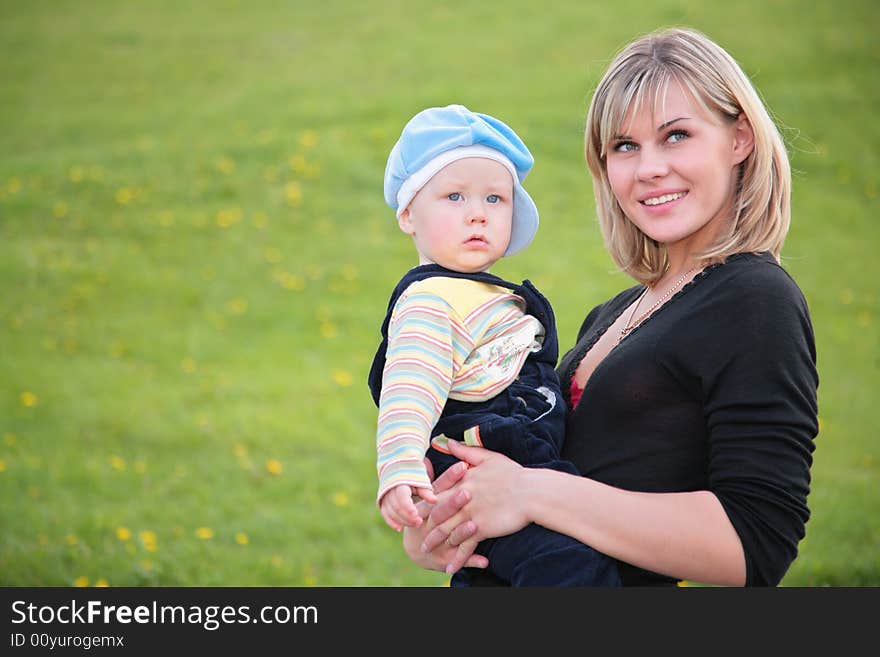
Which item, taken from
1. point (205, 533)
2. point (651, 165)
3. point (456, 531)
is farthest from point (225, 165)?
point (456, 531)

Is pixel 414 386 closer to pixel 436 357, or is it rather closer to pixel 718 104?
pixel 436 357

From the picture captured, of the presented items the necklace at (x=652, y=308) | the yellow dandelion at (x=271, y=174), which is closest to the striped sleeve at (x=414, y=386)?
the necklace at (x=652, y=308)

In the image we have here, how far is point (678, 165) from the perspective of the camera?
228cm

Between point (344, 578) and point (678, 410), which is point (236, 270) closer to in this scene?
point (344, 578)

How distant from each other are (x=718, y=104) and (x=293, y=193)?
992 cm

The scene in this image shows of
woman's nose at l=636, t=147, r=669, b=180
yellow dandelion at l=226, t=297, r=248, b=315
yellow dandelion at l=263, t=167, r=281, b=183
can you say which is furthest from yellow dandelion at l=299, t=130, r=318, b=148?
woman's nose at l=636, t=147, r=669, b=180

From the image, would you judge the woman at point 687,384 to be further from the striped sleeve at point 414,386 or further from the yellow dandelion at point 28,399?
the yellow dandelion at point 28,399

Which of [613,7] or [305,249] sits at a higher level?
[613,7]

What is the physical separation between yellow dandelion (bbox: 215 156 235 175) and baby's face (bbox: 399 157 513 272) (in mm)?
10309

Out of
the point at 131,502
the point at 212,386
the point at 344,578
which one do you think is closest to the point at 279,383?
the point at 212,386

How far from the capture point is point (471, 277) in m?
2.32

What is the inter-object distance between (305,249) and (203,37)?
7.62 m

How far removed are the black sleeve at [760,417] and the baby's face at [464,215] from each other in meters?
0.52

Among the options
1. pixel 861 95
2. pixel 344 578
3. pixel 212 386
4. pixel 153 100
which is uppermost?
pixel 153 100
